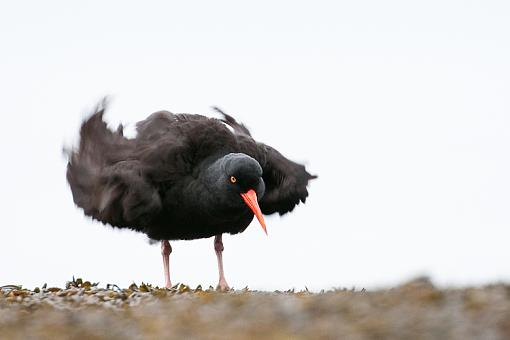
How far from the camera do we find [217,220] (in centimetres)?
1277

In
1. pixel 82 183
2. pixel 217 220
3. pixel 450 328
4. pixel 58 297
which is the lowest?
pixel 450 328

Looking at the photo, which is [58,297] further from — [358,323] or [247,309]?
[358,323]

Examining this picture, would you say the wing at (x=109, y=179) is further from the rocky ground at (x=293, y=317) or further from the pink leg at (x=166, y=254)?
the rocky ground at (x=293, y=317)

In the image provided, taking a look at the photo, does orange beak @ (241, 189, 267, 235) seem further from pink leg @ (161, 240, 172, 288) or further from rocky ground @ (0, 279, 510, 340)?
rocky ground @ (0, 279, 510, 340)

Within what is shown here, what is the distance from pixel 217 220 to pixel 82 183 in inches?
77.8

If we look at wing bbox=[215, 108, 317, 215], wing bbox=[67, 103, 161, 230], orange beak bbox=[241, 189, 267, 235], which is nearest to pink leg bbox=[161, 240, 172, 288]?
wing bbox=[67, 103, 161, 230]

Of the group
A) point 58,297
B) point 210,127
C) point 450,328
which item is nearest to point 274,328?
point 450,328

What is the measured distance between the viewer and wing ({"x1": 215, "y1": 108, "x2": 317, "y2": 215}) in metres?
13.1

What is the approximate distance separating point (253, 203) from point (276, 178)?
124cm

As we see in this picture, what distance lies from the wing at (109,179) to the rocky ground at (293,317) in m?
4.47

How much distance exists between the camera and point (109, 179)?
12547 mm

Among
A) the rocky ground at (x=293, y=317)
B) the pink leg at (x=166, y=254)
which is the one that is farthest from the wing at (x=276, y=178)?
the rocky ground at (x=293, y=317)

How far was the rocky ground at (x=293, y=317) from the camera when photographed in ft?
18.9

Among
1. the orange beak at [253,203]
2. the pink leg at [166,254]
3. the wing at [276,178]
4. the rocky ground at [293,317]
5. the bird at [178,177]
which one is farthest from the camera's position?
the pink leg at [166,254]
